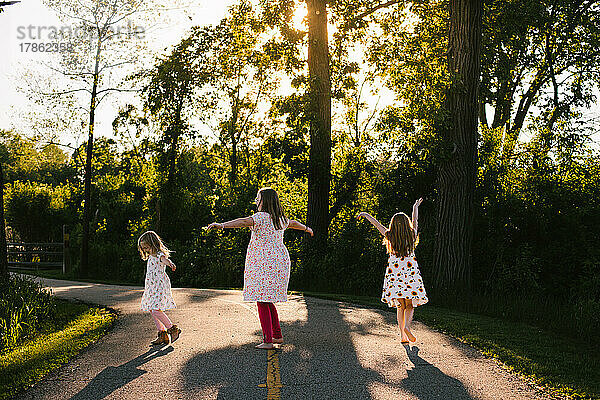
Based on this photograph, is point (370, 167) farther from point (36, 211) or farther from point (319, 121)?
point (36, 211)

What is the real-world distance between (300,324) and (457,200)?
7842 mm

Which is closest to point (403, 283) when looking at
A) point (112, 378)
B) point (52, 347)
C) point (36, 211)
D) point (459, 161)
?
point (112, 378)

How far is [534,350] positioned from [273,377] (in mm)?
4455

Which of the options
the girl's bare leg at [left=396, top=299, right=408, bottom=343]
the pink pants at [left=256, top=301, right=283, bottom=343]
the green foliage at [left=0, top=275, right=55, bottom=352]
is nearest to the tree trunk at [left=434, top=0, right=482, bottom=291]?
the girl's bare leg at [left=396, top=299, right=408, bottom=343]

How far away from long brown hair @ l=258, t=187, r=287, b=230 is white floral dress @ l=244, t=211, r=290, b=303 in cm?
6

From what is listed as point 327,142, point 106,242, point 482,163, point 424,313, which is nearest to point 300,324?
point 424,313

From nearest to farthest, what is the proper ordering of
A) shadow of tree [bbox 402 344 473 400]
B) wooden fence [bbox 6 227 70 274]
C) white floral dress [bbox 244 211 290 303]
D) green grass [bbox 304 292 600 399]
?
shadow of tree [bbox 402 344 473 400] < green grass [bbox 304 292 600 399] < white floral dress [bbox 244 211 290 303] < wooden fence [bbox 6 227 70 274]

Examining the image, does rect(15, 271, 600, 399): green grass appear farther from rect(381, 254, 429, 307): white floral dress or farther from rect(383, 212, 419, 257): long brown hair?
rect(383, 212, 419, 257): long brown hair

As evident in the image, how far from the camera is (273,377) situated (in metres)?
7.78

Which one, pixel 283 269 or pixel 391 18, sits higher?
pixel 391 18

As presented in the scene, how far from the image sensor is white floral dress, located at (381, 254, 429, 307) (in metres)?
10.0

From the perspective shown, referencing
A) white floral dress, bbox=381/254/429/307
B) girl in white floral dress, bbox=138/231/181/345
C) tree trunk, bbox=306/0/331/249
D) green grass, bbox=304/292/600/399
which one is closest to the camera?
green grass, bbox=304/292/600/399

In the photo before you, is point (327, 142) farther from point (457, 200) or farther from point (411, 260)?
point (411, 260)

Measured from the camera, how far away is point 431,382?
771cm
